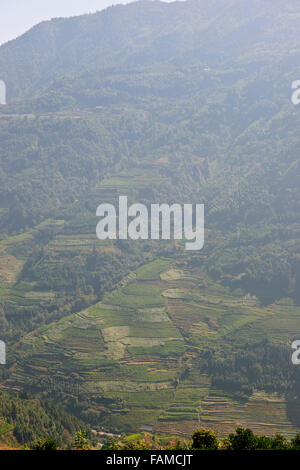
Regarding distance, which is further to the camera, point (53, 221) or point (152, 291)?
point (53, 221)

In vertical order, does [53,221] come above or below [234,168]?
below

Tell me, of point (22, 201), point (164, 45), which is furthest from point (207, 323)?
point (164, 45)

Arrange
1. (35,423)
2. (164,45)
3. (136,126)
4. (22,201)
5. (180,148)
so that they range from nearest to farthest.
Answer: (35,423) < (22,201) < (180,148) < (136,126) < (164,45)
